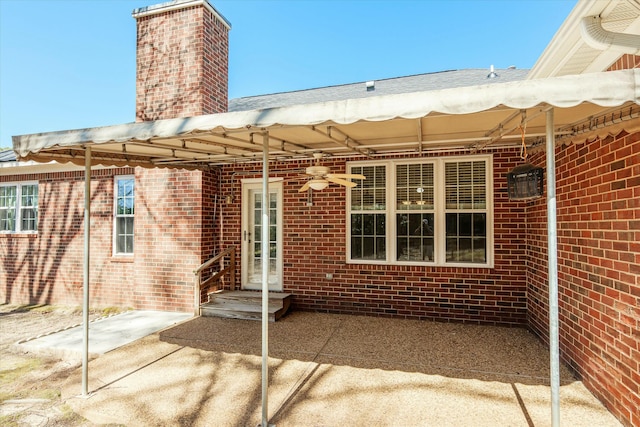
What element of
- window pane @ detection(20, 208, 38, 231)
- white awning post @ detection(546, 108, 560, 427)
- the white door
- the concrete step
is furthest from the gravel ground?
white awning post @ detection(546, 108, 560, 427)

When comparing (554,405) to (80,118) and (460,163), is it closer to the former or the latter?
(460,163)

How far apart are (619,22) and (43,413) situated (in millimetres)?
6292

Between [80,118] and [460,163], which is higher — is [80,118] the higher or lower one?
the higher one

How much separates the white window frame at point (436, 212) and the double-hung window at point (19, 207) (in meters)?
8.18

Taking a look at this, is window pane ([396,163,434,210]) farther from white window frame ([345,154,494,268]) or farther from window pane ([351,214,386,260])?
window pane ([351,214,386,260])

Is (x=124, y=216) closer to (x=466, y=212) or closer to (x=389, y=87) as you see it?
(x=389, y=87)

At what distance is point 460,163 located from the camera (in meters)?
5.86

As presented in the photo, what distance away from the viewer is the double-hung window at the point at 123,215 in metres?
7.54

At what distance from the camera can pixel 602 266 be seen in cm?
317

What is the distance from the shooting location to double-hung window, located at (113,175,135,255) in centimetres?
754

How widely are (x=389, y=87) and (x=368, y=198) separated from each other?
3309mm

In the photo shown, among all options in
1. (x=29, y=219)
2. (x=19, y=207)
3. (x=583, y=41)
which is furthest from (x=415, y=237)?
(x=19, y=207)

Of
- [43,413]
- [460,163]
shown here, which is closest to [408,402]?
[43,413]

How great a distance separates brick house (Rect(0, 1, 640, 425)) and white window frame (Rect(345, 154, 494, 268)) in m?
0.03
